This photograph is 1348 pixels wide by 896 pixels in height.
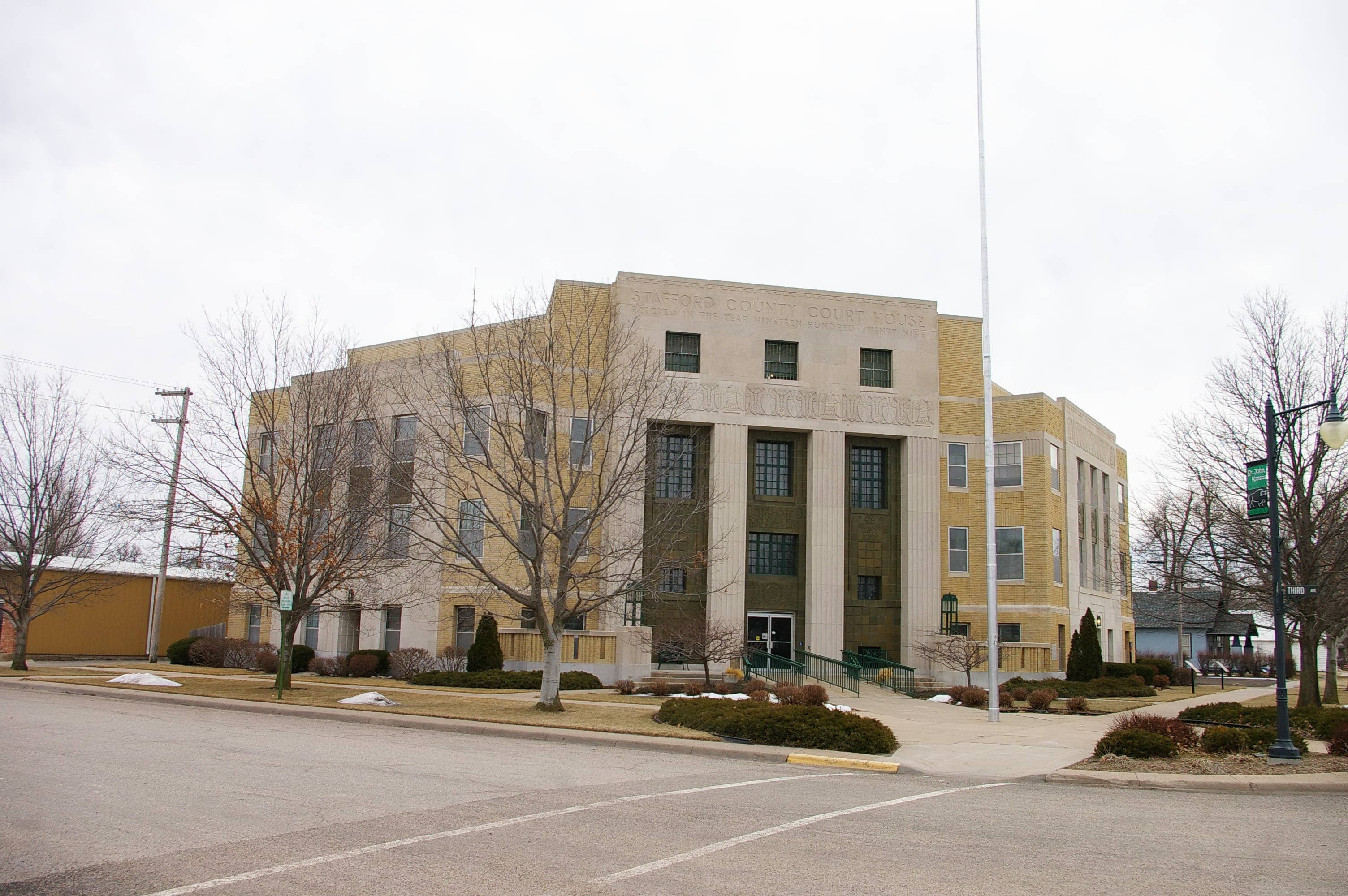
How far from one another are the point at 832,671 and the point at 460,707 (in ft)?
58.4

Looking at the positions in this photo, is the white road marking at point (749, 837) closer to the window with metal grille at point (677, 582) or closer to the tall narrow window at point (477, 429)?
the tall narrow window at point (477, 429)

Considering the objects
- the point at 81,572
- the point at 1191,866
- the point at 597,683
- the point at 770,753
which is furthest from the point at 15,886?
the point at 81,572

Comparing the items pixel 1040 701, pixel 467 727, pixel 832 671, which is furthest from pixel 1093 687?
pixel 467 727

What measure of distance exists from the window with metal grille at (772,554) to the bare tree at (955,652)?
5.46m

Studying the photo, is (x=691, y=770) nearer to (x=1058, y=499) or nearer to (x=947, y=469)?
(x=947, y=469)

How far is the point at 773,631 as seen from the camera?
3850 centimetres

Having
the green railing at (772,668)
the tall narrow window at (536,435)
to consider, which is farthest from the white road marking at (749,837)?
the green railing at (772,668)

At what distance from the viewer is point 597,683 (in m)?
32.2

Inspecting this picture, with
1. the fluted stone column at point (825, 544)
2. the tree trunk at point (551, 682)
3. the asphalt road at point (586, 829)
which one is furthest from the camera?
the fluted stone column at point (825, 544)

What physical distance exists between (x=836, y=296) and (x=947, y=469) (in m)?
7.94

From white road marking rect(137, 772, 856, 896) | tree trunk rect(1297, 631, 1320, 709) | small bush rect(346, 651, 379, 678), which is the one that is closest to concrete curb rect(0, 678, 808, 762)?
white road marking rect(137, 772, 856, 896)

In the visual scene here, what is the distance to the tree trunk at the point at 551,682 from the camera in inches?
828

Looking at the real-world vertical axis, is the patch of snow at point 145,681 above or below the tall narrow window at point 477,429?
below

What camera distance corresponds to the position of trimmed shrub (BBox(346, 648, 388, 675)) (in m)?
34.7
